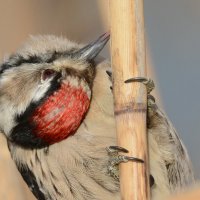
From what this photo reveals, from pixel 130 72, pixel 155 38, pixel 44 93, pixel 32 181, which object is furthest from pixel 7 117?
pixel 155 38

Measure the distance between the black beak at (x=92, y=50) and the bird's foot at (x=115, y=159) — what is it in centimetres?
24

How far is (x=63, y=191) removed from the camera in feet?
5.99

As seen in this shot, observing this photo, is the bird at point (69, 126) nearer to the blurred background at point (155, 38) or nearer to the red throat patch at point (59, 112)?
the red throat patch at point (59, 112)

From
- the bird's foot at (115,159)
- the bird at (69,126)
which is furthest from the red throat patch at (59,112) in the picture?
the bird's foot at (115,159)

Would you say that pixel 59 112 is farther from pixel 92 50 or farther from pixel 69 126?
pixel 92 50

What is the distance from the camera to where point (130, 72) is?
1.40 metres

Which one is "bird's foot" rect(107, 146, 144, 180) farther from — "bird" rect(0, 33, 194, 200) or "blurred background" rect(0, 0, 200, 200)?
"blurred background" rect(0, 0, 200, 200)

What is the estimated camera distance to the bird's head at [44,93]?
5.57 ft

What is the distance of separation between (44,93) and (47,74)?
47 millimetres

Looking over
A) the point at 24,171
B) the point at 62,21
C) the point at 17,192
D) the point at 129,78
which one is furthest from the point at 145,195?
the point at 62,21

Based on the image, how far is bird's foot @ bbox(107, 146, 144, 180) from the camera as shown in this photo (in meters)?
1.39

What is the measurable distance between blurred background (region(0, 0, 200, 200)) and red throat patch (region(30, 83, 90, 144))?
45 cm

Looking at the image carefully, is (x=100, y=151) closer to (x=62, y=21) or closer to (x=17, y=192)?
(x=17, y=192)

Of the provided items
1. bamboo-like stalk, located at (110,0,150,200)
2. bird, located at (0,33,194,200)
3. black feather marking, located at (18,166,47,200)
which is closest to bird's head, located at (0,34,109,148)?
bird, located at (0,33,194,200)
